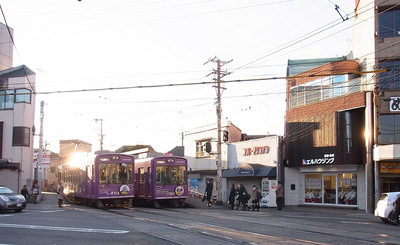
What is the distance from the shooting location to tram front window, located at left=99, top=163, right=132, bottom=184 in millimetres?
23906

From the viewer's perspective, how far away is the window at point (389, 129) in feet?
76.1

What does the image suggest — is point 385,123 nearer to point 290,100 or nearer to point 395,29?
point 395,29

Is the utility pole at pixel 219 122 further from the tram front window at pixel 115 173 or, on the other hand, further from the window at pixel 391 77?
the window at pixel 391 77

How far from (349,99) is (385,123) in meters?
2.57

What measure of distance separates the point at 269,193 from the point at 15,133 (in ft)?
66.5

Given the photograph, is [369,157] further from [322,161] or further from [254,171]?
[254,171]

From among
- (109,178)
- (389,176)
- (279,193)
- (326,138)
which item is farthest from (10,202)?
(389,176)

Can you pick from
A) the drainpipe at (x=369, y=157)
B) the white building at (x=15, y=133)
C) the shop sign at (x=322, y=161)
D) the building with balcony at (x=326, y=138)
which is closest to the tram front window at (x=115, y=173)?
the building with balcony at (x=326, y=138)

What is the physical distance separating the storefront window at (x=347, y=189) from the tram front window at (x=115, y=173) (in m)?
13.0

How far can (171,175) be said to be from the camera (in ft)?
83.8

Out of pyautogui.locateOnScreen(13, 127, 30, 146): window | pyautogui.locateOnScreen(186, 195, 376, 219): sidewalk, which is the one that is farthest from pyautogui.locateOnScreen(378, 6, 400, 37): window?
pyautogui.locateOnScreen(13, 127, 30, 146): window

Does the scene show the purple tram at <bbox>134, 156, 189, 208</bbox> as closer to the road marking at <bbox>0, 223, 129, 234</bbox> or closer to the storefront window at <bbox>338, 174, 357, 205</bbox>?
the storefront window at <bbox>338, 174, 357, 205</bbox>

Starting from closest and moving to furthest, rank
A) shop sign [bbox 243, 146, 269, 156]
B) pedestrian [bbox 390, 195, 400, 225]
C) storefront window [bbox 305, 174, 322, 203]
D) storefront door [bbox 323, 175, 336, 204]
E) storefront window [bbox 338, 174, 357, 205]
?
1. pedestrian [bbox 390, 195, 400, 225]
2. storefront window [bbox 338, 174, 357, 205]
3. storefront door [bbox 323, 175, 336, 204]
4. storefront window [bbox 305, 174, 322, 203]
5. shop sign [bbox 243, 146, 269, 156]

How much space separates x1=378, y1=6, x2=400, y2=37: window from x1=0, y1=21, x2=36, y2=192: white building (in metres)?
25.1
